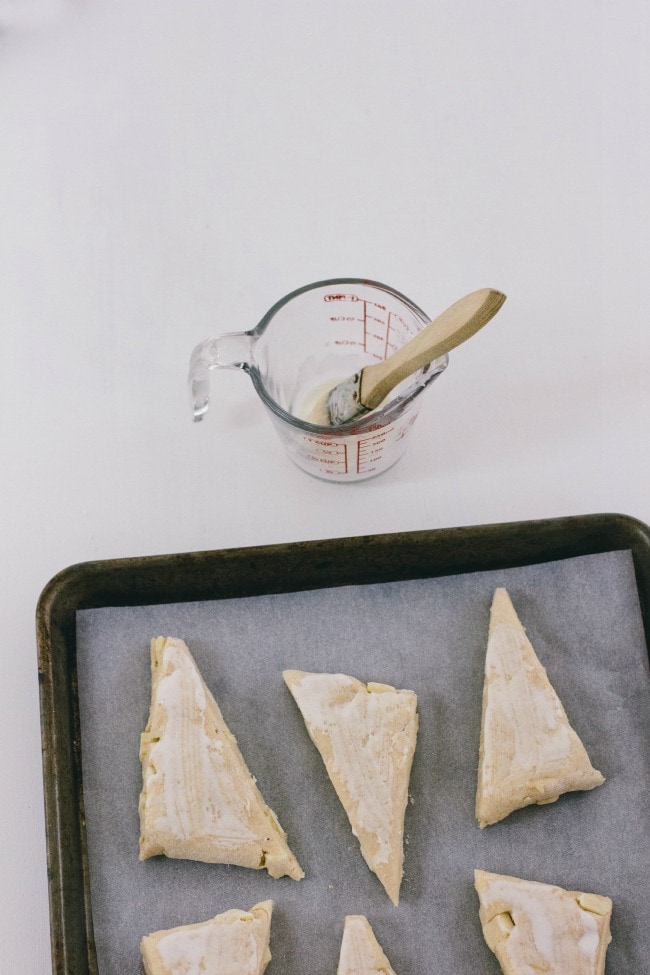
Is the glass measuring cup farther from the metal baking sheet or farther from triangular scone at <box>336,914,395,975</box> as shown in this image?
triangular scone at <box>336,914,395,975</box>

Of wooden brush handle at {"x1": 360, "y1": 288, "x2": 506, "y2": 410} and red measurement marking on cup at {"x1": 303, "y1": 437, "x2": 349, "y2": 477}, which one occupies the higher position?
wooden brush handle at {"x1": 360, "y1": 288, "x2": 506, "y2": 410}

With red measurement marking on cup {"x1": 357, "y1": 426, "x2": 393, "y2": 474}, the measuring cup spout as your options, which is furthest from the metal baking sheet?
the measuring cup spout

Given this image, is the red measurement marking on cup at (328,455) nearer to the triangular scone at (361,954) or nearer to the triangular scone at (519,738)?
the triangular scone at (519,738)

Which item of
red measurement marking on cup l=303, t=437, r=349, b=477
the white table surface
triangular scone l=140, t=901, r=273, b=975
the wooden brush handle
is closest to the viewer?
the wooden brush handle

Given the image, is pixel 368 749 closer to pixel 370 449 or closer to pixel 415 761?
pixel 415 761

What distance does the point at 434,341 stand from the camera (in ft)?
→ 2.72

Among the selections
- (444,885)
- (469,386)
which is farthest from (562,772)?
(469,386)

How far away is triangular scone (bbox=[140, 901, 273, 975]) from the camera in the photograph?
88 cm

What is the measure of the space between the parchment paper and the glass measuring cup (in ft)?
0.53

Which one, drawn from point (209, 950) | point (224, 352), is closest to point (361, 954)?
point (209, 950)

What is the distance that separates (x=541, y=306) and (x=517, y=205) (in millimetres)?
146

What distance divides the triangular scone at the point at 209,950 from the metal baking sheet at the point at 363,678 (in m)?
0.02

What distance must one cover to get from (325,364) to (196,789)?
0.51m

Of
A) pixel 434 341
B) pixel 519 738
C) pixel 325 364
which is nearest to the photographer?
pixel 434 341
